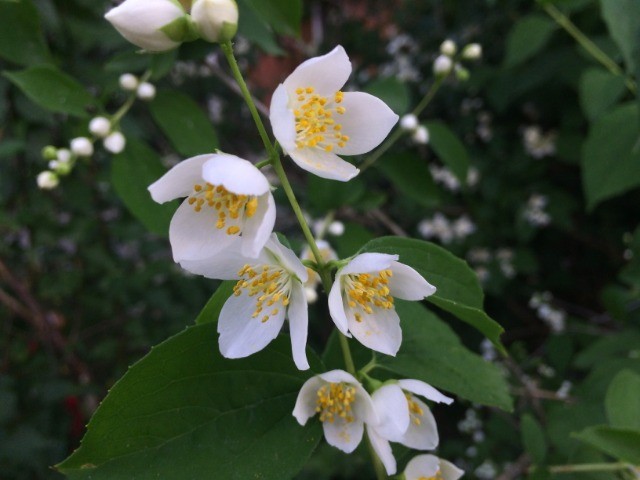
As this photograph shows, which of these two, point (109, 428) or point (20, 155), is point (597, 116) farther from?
point (20, 155)

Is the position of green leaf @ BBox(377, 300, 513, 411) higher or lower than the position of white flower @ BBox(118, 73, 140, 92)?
higher

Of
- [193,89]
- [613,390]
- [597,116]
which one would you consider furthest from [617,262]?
[193,89]

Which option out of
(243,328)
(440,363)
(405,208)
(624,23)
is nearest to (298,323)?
(243,328)

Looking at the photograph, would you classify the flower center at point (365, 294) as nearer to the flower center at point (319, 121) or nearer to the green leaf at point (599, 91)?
the flower center at point (319, 121)

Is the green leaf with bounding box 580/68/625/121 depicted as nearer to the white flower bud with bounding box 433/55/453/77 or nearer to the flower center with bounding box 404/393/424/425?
the white flower bud with bounding box 433/55/453/77

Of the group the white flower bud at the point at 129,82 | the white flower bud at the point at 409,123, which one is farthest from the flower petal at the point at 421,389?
the white flower bud at the point at 409,123

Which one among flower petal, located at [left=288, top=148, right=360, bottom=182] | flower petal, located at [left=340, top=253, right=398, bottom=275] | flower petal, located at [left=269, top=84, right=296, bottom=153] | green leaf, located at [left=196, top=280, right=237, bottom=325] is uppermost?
flower petal, located at [left=269, top=84, right=296, bottom=153]

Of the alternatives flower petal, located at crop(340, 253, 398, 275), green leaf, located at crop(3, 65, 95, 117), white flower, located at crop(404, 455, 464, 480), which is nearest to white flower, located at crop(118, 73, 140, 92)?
green leaf, located at crop(3, 65, 95, 117)
